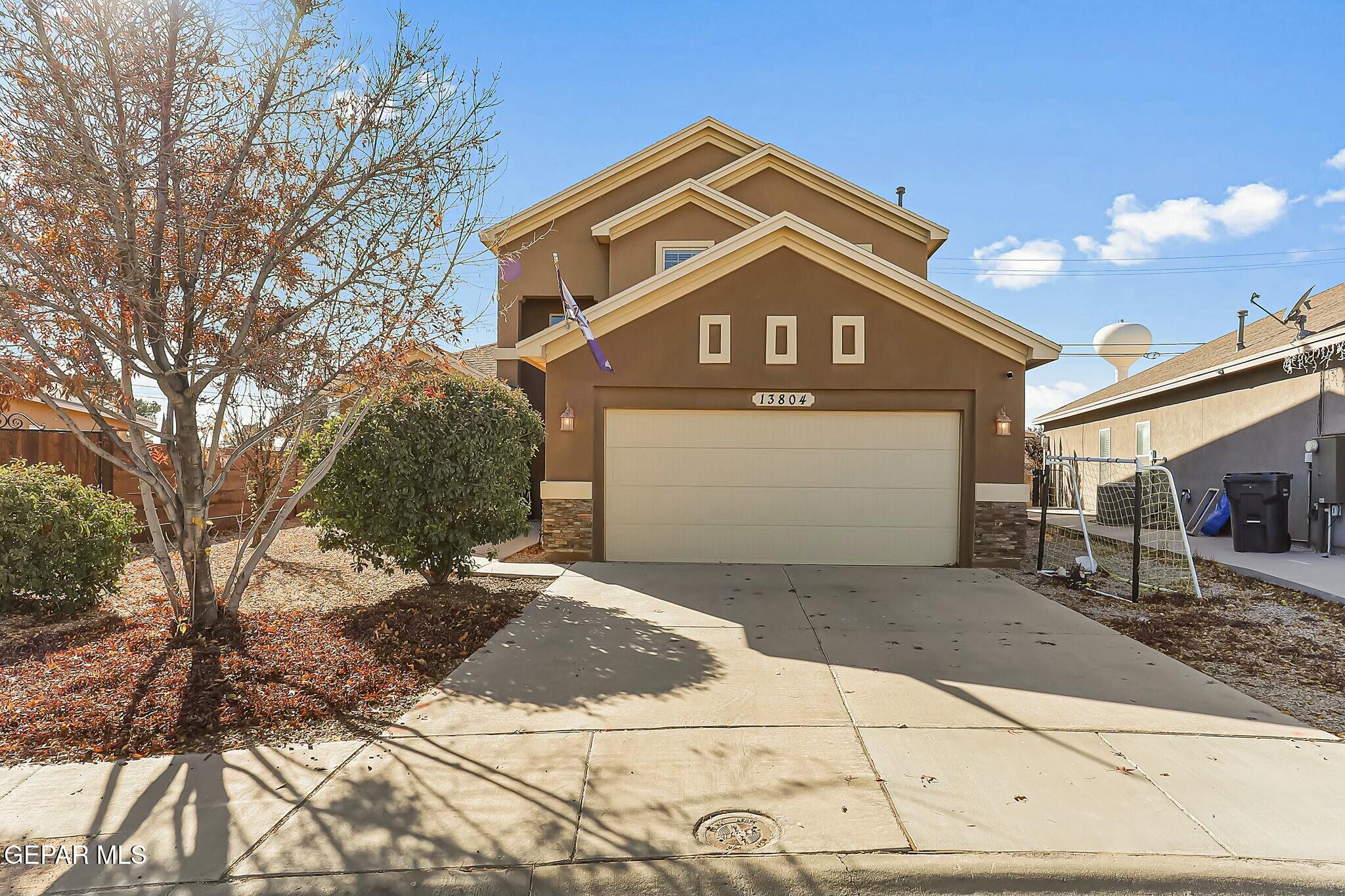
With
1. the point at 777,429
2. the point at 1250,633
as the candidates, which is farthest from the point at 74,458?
the point at 1250,633

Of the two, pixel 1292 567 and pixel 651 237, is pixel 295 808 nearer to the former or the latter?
pixel 1292 567

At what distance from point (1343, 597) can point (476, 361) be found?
58.6ft

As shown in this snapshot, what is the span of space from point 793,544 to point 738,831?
758 cm

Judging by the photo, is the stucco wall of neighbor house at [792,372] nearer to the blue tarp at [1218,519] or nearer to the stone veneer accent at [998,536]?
the stone veneer accent at [998,536]

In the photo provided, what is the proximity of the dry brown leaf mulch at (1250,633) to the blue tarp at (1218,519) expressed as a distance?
16.2 feet

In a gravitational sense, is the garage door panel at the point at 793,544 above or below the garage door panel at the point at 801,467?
below

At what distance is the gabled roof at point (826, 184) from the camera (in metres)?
15.5

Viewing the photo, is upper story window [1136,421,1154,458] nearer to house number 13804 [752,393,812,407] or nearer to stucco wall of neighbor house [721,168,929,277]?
stucco wall of neighbor house [721,168,929,277]

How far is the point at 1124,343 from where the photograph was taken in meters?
24.5

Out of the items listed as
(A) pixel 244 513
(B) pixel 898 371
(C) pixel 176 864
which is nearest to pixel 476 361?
(A) pixel 244 513

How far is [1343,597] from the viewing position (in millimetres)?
8234

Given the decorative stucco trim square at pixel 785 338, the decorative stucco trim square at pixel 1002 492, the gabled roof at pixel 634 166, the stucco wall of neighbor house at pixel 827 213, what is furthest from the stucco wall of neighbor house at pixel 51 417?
the decorative stucco trim square at pixel 1002 492

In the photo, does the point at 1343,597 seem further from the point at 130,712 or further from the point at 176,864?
the point at 130,712

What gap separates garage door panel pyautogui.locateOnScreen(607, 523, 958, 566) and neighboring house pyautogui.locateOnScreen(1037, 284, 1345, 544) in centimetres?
677
